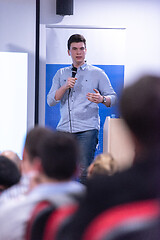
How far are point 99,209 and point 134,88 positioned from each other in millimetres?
257

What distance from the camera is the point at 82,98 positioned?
3961mm

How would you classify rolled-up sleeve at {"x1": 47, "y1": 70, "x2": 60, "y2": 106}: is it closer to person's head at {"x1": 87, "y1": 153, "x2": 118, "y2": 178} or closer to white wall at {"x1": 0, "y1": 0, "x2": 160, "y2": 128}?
white wall at {"x1": 0, "y1": 0, "x2": 160, "y2": 128}

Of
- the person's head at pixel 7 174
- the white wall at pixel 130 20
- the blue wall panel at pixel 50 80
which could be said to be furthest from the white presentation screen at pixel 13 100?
the person's head at pixel 7 174

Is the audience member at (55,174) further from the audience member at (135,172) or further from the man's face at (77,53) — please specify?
the man's face at (77,53)

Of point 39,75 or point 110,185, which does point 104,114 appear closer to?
point 39,75

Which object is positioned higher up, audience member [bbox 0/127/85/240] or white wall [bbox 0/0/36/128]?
white wall [bbox 0/0/36/128]

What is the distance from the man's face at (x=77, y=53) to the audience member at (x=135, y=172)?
125 inches

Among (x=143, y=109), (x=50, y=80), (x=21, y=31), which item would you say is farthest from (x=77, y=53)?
(x=143, y=109)

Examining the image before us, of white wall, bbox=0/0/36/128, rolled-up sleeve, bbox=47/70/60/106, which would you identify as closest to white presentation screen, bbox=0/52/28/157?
white wall, bbox=0/0/36/128

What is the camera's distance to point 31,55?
208 inches

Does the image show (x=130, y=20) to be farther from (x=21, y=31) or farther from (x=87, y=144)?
(x=87, y=144)

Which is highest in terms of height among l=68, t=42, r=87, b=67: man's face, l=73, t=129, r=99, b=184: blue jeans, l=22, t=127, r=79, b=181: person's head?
l=68, t=42, r=87, b=67: man's face

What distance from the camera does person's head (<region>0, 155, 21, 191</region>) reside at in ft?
5.22

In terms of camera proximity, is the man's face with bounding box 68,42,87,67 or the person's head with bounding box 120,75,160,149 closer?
the person's head with bounding box 120,75,160,149
